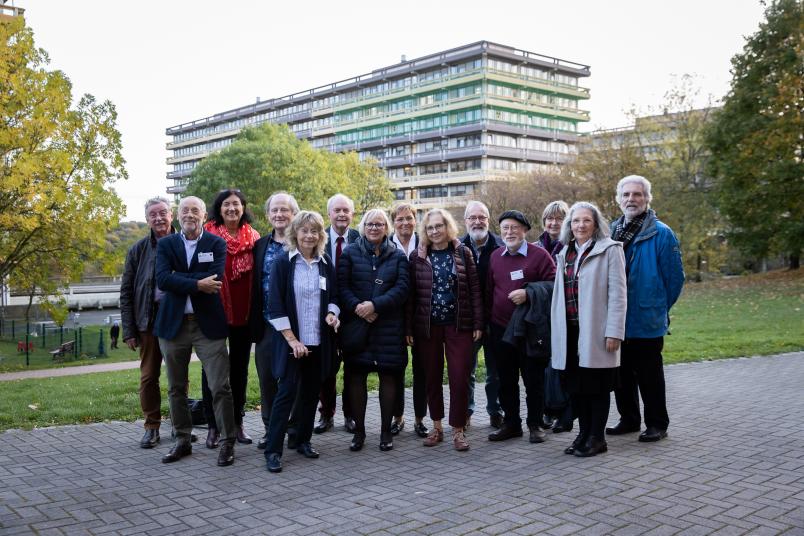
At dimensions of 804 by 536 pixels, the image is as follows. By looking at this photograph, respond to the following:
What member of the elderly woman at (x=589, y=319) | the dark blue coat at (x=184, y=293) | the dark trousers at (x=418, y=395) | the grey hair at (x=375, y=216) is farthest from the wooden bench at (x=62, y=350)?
the elderly woman at (x=589, y=319)

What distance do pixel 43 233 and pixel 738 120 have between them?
29816 mm

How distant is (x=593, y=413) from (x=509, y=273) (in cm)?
148

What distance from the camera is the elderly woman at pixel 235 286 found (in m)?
6.49

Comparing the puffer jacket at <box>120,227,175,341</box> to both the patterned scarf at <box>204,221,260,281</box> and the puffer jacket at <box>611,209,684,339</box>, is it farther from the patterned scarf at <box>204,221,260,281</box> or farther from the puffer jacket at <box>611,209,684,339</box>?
the puffer jacket at <box>611,209,684,339</box>

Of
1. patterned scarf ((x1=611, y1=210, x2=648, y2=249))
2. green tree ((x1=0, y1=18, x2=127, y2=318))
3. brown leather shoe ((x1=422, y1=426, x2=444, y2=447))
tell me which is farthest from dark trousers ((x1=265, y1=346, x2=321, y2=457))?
green tree ((x1=0, y1=18, x2=127, y2=318))

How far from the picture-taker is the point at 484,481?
5.25m

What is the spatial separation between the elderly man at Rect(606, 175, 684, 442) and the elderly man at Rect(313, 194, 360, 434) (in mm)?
2623

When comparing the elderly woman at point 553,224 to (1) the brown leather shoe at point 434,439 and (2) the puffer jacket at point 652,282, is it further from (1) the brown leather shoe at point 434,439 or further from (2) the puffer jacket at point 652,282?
(1) the brown leather shoe at point 434,439

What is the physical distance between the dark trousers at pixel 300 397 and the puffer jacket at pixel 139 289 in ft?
5.03

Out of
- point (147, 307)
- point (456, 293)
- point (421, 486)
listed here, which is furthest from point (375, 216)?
point (421, 486)

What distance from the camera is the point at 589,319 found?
5.90 metres

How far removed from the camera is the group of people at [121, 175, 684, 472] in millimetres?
5957

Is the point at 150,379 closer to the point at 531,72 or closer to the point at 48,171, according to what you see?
the point at 48,171

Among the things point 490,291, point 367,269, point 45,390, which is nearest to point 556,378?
point 490,291
